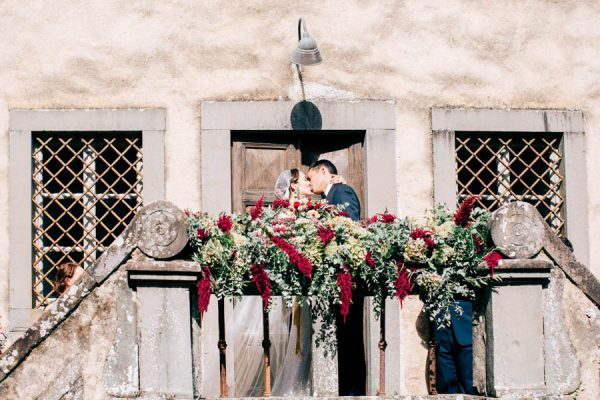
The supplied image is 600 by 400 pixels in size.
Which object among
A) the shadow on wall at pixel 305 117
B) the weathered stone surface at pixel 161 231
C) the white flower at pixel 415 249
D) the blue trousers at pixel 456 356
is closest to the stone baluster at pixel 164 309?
the weathered stone surface at pixel 161 231

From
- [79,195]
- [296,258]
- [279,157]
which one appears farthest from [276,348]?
[79,195]

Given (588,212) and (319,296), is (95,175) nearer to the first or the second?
(319,296)

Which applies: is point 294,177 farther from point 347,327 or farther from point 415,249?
point 415,249

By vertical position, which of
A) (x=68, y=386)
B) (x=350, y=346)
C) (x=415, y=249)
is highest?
(x=415, y=249)

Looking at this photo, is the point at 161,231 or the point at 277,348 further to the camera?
the point at 277,348

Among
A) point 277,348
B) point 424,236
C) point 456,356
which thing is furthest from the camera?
point 456,356

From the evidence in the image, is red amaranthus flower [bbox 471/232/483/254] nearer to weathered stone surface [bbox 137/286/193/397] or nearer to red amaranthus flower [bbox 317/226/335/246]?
red amaranthus flower [bbox 317/226/335/246]

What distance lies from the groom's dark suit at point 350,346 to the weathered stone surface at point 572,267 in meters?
1.19

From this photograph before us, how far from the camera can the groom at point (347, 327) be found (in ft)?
23.3

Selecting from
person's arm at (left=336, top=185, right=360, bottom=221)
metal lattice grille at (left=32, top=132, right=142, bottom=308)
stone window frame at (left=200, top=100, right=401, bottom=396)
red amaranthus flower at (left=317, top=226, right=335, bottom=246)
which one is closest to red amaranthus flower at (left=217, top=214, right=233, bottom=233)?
red amaranthus flower at (left=317, top=226, right=335, bottom=246)

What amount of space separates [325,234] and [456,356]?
1656 millimetres

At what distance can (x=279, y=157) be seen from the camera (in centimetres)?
886

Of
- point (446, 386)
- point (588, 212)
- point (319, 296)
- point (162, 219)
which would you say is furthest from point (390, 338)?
point (162, 219)

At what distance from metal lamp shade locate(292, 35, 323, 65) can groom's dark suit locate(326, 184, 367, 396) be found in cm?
100
